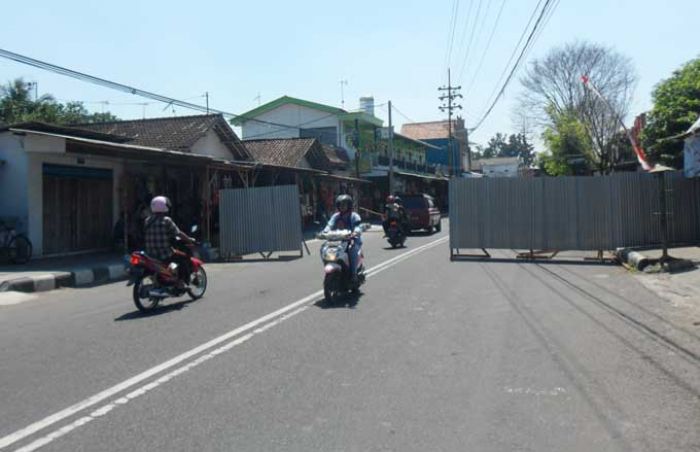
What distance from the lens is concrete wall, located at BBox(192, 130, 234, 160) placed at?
1112 inches

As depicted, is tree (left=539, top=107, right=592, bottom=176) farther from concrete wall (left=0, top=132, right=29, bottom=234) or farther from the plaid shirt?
the plaid shirt

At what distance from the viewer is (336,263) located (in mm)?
10398

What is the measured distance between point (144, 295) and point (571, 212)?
456 inches

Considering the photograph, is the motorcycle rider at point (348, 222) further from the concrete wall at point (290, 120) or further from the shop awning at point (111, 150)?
the concrete wall at point (290, 120)

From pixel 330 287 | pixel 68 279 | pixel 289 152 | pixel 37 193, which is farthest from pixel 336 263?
pixel 289 152

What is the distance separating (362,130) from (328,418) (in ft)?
143

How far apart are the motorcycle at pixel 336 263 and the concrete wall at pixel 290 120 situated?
1439 inches

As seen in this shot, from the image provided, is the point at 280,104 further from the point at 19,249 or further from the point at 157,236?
the point at 157,236

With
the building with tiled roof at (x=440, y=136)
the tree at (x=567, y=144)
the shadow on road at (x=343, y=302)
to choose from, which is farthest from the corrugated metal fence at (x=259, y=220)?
the building with tiled roof at (x=440, y=136)

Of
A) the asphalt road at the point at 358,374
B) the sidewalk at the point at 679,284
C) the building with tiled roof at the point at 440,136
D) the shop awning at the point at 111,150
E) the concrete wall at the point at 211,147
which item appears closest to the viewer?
the asphalt road at the point at 358,374

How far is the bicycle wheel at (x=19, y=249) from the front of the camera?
1622 cm

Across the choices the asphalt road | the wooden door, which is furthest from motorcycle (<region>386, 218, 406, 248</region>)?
the asphalt road

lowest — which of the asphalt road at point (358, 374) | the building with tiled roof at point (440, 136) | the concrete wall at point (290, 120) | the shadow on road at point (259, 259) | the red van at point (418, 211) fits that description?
the asphalt road at point (358, 374)

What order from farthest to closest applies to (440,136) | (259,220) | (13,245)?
(440,136) → (259,220) → (13,245)
